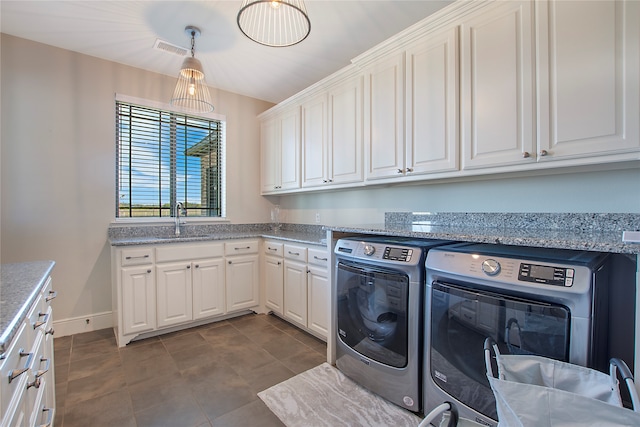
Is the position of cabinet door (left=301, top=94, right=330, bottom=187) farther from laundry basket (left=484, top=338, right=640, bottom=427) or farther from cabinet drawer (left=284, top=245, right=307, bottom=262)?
laundry basket (left=484, top=338, right=640, bottom=427)

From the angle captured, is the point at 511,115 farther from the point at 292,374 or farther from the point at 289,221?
the point at 289,221

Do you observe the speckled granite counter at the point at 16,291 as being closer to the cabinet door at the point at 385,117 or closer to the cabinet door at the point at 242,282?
the cabinet door at the point at 242,282

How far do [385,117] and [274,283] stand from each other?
2.01 meters

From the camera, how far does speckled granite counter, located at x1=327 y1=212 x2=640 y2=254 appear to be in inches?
46.6

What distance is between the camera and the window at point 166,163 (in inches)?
125

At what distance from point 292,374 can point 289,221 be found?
218 cm

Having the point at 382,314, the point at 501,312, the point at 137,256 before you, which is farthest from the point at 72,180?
the point at 501,312

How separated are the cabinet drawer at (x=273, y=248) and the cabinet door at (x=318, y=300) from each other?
1.75ft

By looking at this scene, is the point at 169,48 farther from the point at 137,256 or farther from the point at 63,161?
the point at 137,256

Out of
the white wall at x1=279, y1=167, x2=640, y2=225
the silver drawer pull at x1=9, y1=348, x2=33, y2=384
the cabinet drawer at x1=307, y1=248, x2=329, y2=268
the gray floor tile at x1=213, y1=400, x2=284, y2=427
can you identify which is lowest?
the gray floor tile at x1=213, y1=400, x2=284, y2=427

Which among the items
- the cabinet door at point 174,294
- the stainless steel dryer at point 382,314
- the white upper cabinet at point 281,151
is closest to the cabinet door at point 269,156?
the white upper cabinet at point 281,151

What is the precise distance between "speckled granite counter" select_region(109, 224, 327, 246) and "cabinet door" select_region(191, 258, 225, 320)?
0.90ft

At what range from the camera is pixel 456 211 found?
2.30m

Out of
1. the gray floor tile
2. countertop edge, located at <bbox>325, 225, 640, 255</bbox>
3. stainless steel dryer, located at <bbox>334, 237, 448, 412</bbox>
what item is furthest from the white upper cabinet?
the gray floor tile
